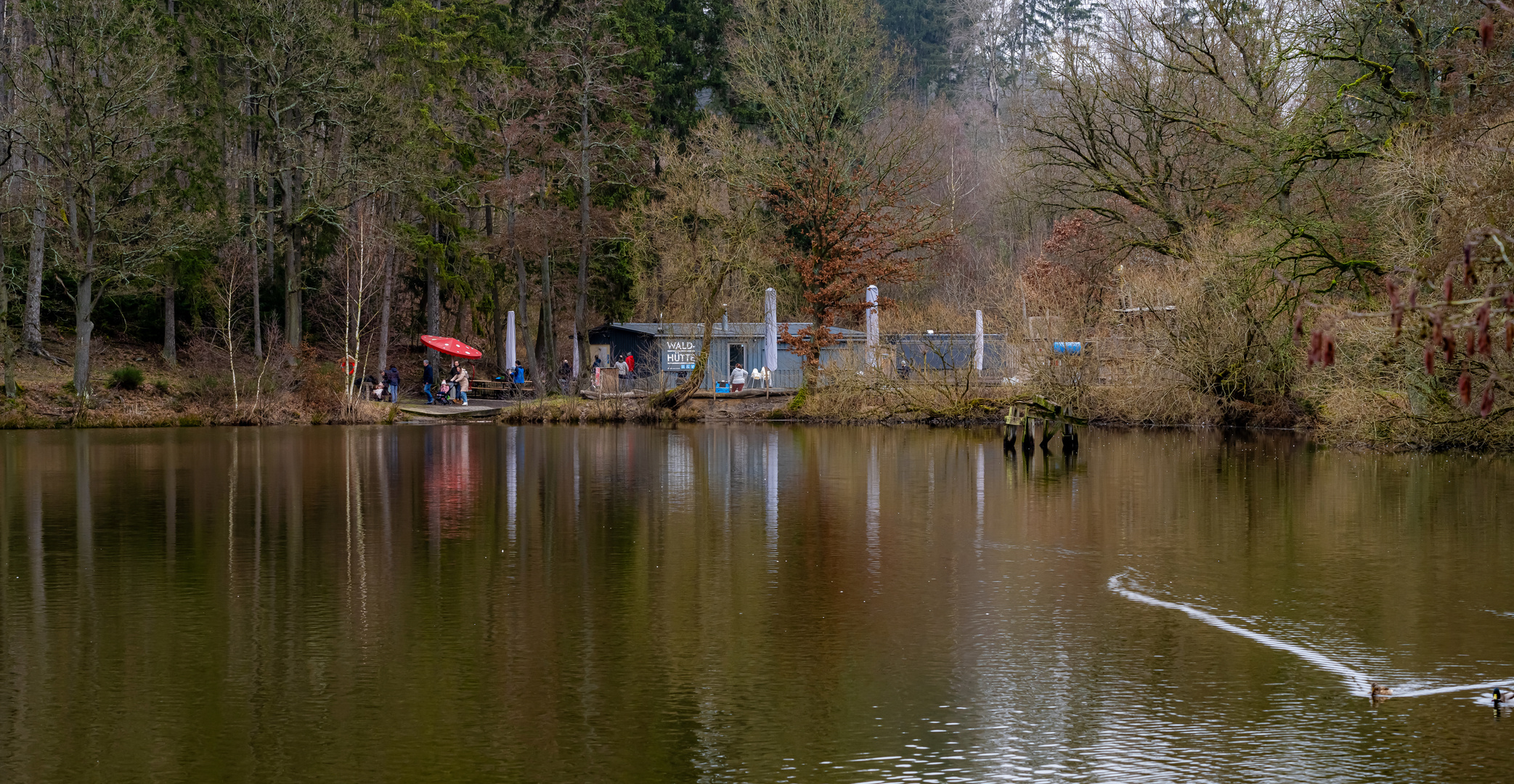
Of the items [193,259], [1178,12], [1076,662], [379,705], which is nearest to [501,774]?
→ [379,705]

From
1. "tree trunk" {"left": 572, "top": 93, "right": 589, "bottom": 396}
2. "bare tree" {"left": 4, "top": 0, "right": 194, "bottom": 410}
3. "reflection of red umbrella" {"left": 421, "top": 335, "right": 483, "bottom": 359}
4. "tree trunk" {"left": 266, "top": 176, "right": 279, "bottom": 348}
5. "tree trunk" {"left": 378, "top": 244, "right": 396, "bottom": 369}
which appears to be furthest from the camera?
"tree trunk" {"left": 572, "top": 93, "right": 589, "bottom": 396}

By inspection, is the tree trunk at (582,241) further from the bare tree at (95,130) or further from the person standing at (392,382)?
the bare tree at (95,130)

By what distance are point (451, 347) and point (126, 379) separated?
10.4 m

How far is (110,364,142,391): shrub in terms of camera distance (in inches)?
1689

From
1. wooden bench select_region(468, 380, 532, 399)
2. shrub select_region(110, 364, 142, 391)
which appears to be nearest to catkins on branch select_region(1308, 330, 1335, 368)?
shrub select_region(110, 364, 142, 391)

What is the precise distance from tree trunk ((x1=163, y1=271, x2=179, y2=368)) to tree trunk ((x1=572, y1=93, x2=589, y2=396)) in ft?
43.9

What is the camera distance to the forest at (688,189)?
96.4 ft

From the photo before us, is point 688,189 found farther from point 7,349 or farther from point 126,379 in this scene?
point 7,349

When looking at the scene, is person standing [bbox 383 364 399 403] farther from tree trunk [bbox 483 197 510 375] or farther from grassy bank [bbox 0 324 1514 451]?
tree trunk [bbox 483 197 510 375]

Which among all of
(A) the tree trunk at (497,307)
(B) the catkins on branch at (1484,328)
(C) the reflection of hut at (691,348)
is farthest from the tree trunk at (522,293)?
(B) the catkins on branch at (1484,328)

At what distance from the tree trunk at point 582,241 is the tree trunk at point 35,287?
1707cm

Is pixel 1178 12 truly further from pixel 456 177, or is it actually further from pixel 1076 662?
pixel 1076 662

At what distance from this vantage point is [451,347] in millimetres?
48500

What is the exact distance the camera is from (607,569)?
14.6 m
